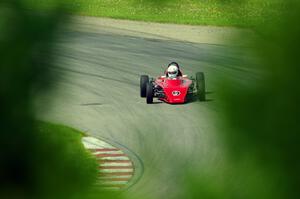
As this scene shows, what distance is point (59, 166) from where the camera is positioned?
1.44 metres

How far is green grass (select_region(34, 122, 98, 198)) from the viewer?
1398mm

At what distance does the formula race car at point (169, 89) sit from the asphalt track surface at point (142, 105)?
1.13 ft

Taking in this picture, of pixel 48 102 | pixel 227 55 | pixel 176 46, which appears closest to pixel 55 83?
pixel 48 102

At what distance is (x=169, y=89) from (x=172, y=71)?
30.3 inches

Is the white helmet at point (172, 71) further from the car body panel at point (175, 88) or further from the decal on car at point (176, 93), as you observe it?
the decal on car at point (176, 93)

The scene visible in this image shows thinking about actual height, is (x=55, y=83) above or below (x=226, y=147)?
above

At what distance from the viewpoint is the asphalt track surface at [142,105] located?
57.2 inches

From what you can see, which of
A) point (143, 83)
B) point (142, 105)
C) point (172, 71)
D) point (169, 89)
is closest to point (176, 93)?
point (169, 89)

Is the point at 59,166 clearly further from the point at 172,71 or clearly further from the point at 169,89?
the point at 169,89

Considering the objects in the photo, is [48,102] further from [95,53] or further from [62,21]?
[95,53]

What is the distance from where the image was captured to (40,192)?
141 cm

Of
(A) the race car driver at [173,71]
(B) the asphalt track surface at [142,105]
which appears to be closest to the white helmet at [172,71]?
(A) the race car driver at [173,71]

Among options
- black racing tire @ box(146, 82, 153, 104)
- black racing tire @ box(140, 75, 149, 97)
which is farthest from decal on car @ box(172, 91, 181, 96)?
black racing tire @ box(140, 75, 149, 97)

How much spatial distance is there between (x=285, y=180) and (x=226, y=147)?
4.3 inches
